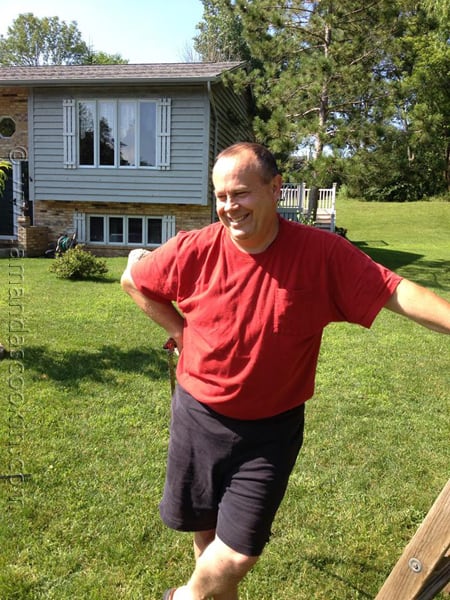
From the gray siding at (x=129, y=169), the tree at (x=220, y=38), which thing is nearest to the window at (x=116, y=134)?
the gray siding at (x=129, y=169)

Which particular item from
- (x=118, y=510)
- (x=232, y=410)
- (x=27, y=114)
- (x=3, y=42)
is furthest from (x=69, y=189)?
(x=3, y=42)

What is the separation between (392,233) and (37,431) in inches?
886

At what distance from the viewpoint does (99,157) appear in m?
13.7

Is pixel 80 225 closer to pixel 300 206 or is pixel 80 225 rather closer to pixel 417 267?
pixel 300 206

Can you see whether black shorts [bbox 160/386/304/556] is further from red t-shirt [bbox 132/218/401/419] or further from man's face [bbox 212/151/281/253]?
man's face [bbox 212/151/281/253]

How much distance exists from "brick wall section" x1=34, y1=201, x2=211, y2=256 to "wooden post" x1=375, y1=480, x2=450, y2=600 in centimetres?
1245

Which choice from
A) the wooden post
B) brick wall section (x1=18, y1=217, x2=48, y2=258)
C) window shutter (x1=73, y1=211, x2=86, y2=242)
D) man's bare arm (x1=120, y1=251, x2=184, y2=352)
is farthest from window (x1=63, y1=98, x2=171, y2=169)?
the wooden post

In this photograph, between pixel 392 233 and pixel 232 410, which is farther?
pixel 392 233

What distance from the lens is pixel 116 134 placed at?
13.5 meters

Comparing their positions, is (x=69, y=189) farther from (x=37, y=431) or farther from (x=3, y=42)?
(x=3, y=42)

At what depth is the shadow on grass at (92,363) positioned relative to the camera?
485 cm

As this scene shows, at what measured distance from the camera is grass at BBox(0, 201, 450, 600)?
248cm

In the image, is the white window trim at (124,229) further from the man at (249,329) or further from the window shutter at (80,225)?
the man at (249,329)

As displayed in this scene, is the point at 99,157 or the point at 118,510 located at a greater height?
the point at 99,157
